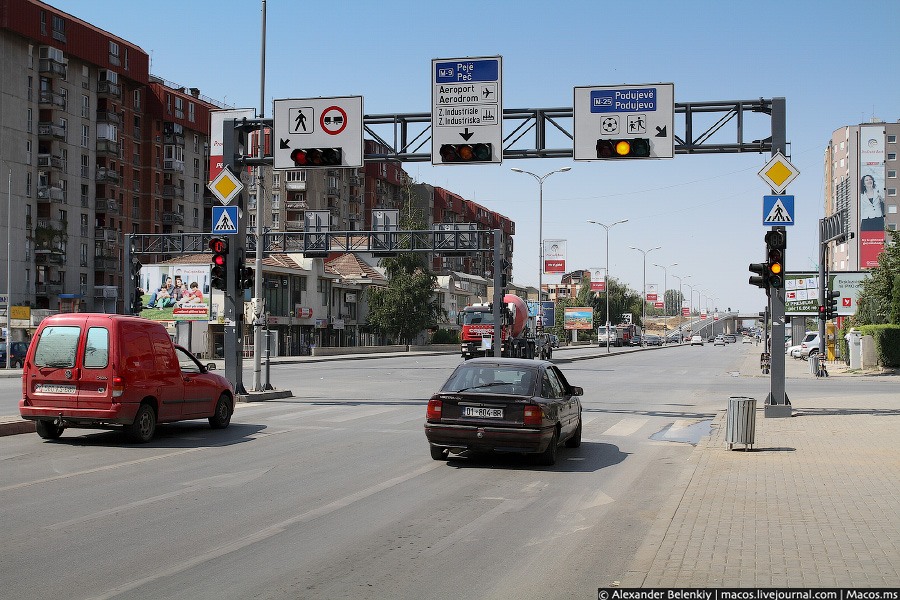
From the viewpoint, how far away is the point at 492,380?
12891 mm

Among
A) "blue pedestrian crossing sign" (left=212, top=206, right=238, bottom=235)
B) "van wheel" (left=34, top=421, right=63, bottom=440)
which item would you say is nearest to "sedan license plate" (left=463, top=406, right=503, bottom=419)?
"van wheel" (left=34, top=421, right=63, bottom=440)

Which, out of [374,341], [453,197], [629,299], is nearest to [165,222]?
[374,341]

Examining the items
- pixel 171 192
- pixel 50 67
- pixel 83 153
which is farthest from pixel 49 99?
pixel 171 192

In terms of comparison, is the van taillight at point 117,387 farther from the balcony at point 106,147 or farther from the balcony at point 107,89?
the balcony at point 107,89

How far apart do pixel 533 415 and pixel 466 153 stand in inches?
451

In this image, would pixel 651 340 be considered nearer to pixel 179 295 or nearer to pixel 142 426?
pixel 179 295

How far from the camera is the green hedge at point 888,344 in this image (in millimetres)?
44156

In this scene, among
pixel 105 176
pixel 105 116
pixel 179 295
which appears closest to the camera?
pixel 179 295

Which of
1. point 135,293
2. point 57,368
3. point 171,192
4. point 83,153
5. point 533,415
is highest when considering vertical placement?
point 83,153

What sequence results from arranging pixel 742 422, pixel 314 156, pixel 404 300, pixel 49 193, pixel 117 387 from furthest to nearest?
1. pixel 404 300
2. pixel 49 193
3. pixel 314 156
4. pixel 742 422
5. pixel 117 387

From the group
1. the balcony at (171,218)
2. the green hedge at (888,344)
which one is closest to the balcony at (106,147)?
the balcony at (171,218)

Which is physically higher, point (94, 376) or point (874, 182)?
point (874, 182)

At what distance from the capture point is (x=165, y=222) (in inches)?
3620

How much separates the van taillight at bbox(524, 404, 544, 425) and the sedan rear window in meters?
0.40
